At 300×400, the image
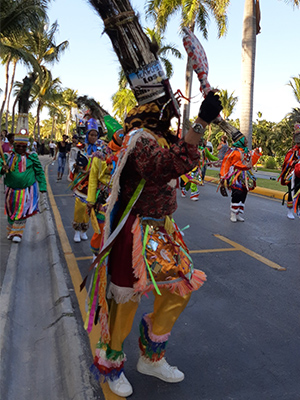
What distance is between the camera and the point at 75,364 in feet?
9.73

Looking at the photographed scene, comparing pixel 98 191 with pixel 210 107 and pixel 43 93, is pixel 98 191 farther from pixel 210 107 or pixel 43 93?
pixel 43 93

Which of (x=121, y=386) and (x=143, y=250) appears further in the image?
(x=121, y=386)

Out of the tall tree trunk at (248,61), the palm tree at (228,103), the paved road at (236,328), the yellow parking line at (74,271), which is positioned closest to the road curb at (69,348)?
the yellow parking line at (74,271)

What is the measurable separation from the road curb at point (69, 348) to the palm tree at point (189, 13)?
1529cm

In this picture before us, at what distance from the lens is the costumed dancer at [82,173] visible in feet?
20.5

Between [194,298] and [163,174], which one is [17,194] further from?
[163,174]

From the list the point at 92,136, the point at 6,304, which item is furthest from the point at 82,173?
the point at 6,304

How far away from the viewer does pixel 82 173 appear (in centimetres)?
639

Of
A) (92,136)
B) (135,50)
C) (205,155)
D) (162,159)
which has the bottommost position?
(205,155)

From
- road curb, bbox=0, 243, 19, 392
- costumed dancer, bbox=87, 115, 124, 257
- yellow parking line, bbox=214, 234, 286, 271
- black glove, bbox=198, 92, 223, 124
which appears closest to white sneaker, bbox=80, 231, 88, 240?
road curb, bbox=0, 243, 19, 392

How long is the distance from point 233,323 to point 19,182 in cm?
417

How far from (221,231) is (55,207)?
178 inches

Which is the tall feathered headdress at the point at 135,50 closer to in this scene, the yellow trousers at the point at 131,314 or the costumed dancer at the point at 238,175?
the yellow trousers at the point at 131,314

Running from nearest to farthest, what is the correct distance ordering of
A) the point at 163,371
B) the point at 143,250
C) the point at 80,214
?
the point at 143,250 → the point at 163,371 → the point at 80,214
